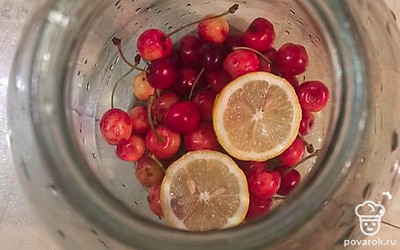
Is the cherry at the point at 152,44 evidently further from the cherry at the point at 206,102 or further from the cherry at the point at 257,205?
the cherry at the point at 257,205

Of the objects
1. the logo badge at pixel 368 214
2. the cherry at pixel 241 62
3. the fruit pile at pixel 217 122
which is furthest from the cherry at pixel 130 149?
the logo badge at pixel 368 214

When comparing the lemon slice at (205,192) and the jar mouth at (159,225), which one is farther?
the lemon slice at (205,192)

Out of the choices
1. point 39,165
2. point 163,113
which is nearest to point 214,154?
point 163,113

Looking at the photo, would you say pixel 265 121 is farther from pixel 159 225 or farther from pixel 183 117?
pixel 159 225

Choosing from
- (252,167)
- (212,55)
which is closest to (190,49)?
(212,55)

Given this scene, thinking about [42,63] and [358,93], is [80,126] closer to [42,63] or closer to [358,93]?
[42,63]

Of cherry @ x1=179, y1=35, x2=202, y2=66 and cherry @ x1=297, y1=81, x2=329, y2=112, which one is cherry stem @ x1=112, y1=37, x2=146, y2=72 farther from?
cherry @ x1=297, y1=81, x2=329, y2=112
